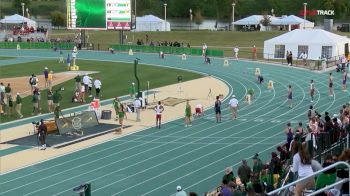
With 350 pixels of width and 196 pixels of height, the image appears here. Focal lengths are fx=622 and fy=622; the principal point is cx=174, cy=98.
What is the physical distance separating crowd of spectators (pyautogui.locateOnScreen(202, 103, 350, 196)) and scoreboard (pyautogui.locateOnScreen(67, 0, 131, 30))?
→ 50.3m

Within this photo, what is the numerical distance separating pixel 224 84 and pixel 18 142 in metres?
21.4

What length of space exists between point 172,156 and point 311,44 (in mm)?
38605

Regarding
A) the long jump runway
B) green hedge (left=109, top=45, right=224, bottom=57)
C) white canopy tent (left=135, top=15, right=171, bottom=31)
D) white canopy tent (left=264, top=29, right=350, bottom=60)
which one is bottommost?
the long jump runway

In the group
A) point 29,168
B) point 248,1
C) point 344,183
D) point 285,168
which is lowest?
point 29,168

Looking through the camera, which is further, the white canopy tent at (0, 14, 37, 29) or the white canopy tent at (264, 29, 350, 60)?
the white canopy tent at (0, 14, 37, 29)

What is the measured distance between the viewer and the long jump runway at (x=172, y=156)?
19.2m

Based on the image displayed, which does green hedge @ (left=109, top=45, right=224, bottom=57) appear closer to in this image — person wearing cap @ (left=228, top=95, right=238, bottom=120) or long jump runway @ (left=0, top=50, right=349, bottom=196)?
long jump runway @ (left=0, top=50, right=349, bottom=196)

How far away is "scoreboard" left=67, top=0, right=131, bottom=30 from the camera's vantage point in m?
69.9

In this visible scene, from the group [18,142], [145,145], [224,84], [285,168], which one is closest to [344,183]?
[285,168]

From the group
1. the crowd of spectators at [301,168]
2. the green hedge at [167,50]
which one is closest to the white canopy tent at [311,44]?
the green hedge at [167,50]

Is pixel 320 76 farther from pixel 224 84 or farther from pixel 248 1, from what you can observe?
pixel 248 1

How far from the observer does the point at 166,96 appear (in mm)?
38000

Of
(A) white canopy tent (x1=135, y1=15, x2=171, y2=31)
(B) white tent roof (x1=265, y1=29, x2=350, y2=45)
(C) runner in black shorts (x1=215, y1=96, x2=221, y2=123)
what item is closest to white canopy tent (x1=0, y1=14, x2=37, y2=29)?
(A) white canopy tent (x1=135, y1=15, x2=171, y2=31)

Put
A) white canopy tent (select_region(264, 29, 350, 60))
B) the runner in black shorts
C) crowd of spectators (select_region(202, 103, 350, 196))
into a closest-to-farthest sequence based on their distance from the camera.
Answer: crowd of spectators (select_region(202, 103, 350, 196)) < the runner in black shorts < white canopy tent (select_region(264, 29, 350, 60))
